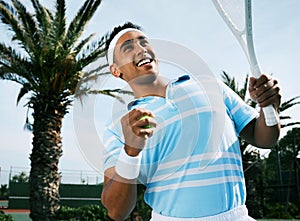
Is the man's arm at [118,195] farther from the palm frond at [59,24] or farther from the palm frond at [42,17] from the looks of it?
the palm frond at [42,17]

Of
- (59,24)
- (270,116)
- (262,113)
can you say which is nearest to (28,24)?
(59,24)

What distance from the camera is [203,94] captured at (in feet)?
5.89

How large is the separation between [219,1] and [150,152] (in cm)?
93

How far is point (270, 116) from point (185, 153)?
36cm

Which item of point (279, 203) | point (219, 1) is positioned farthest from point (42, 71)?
point (279, 203)

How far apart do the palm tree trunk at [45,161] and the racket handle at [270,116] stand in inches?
409

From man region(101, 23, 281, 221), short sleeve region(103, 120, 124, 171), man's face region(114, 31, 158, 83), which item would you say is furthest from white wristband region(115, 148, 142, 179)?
man's face region(114, 31, 158, 83)

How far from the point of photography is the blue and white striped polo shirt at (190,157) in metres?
1.62

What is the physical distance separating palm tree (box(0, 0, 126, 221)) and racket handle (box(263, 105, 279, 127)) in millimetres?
9533

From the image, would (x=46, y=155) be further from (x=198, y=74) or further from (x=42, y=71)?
(x=198, y=74)

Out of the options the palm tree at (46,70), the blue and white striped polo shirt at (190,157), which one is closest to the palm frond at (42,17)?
the palm tree at (46,70)

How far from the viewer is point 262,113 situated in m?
1.80

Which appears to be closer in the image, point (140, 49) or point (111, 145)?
point (111, 145)

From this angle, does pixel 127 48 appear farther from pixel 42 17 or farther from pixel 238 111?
pixel 42 17
